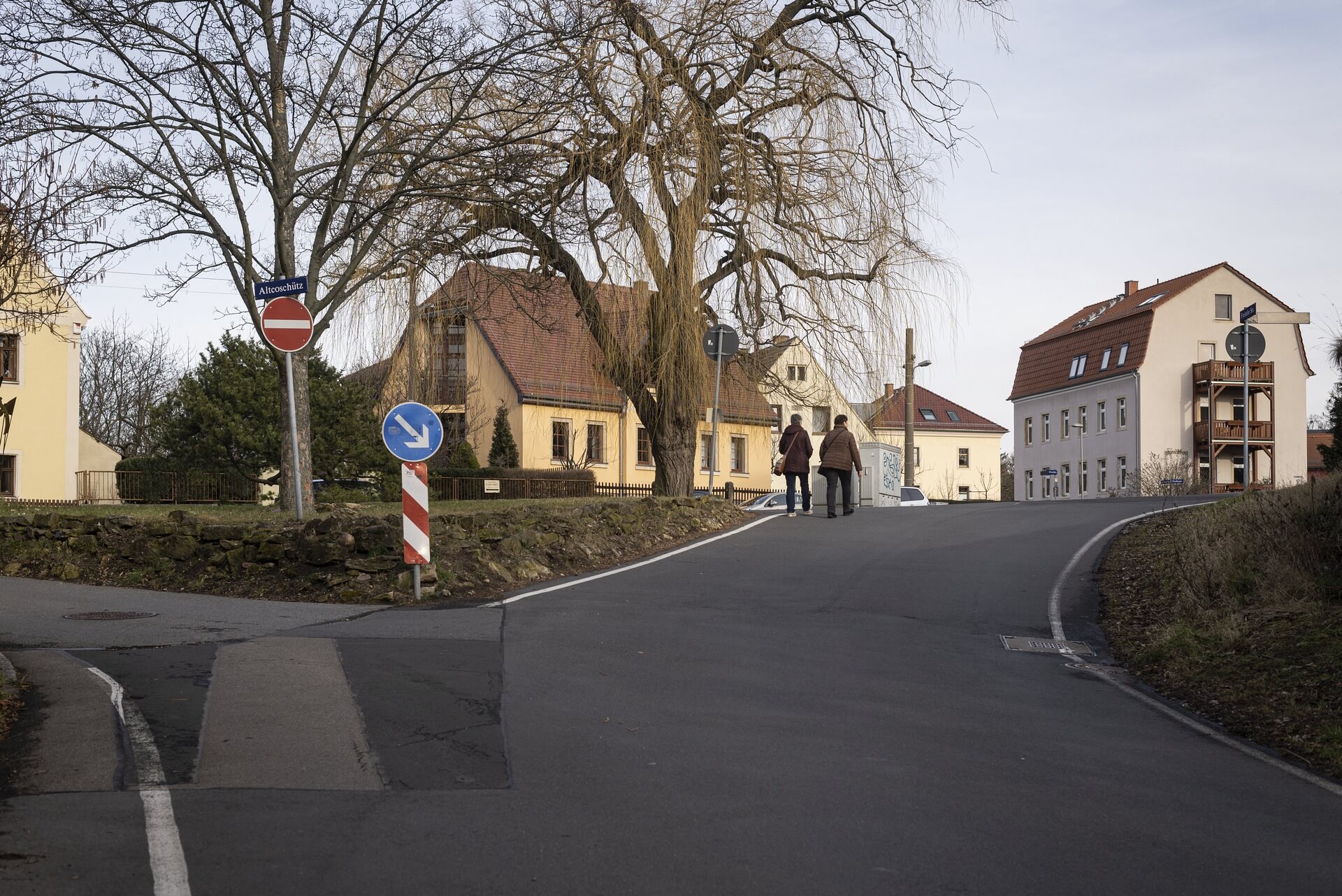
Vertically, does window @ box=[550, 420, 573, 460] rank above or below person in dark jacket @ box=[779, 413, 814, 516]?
above

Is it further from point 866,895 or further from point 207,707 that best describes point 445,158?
point 866,895

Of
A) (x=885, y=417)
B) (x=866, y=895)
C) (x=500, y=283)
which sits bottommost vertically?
(x=866, y=895)

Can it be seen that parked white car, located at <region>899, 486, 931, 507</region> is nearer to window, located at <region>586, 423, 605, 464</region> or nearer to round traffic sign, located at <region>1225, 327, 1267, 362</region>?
round traffic sign, located at <region>1225, 327, 1267, 362</region>

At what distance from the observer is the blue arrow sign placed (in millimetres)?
13508

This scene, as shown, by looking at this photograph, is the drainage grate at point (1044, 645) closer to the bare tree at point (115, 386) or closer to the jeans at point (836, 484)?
the jeans at point (836, 484)

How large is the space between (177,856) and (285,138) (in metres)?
15.1

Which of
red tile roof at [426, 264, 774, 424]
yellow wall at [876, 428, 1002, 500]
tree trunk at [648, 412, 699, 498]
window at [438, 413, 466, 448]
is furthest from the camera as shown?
yellow wall at [876, 428, 1002, 500]

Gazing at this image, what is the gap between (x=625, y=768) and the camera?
22.5 feet

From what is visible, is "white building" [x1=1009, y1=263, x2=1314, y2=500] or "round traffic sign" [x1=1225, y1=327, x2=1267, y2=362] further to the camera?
"white building" [x1=1009, y1=263, x2=1314, y2=500]

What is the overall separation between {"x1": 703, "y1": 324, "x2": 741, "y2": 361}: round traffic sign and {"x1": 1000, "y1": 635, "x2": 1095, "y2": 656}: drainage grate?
9.59 metres

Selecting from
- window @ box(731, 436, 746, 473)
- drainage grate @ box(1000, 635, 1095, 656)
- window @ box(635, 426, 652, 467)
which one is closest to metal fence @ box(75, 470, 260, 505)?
window @ box(635, 426, 652, 467)

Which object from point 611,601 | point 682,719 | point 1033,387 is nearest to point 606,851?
point 682,719

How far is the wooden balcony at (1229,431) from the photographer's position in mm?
67125

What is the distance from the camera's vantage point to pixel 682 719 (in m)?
8.14
